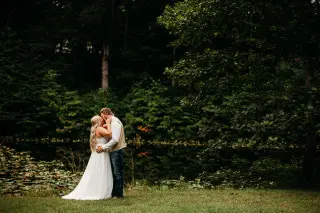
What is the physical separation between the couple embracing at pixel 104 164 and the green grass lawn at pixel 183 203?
1.38ft

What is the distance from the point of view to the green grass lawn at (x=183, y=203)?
8.17m

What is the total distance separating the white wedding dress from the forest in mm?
2478

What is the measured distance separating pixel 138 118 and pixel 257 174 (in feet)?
57.7

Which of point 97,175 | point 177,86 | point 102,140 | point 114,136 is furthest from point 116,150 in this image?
point 177,86

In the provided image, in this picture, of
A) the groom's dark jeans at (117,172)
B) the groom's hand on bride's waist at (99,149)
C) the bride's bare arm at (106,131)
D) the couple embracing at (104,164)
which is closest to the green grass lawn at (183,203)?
the groom's dark jeans at (117,172)

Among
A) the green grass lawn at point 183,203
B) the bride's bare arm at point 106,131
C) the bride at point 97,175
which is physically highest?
the bride's bare arm at point 106,131

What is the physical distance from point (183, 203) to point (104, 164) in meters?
2.08

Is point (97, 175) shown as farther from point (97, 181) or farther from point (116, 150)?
point (116, 150)

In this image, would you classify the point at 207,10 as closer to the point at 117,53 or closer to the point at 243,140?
the point at 243,140

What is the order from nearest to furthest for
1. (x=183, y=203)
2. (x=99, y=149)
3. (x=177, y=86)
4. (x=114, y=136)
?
(x=183, y=203) → (x=114, y=136) → (x=99, y=149) → (x=177, y=86)

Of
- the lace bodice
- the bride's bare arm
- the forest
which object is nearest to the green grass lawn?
the lace bodice

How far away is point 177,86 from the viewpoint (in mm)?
34125

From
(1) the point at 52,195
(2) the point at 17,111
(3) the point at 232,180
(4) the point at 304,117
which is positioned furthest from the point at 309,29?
(2) the point at 17,111

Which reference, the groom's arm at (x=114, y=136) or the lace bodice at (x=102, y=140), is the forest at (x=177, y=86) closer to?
the lace bodice at (x=102, y=140)
